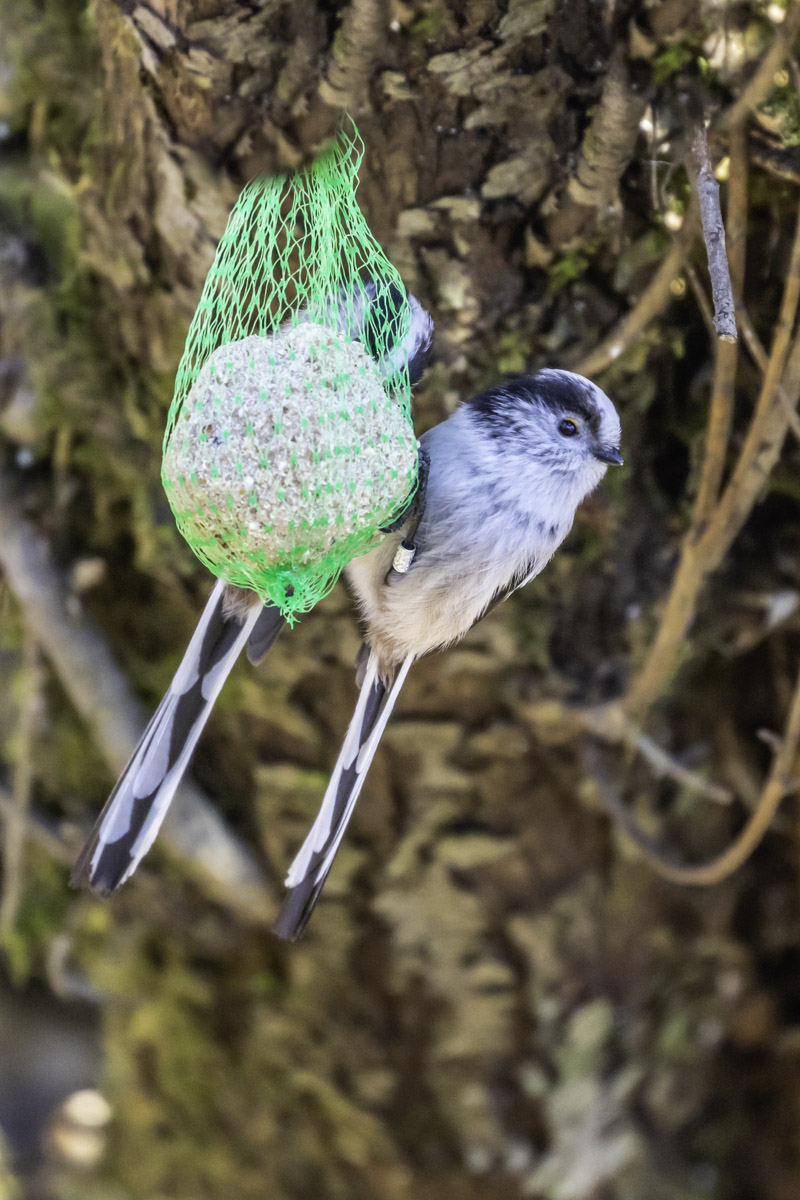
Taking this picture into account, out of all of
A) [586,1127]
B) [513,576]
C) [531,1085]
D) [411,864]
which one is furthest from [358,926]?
[513,576]

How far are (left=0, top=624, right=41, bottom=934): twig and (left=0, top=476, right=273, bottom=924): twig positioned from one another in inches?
2.2

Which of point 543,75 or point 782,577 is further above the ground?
point 543,75

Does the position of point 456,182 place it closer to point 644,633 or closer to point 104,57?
point 104,57

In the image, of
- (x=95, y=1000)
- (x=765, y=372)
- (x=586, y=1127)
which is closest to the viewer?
(x=765, y=372)

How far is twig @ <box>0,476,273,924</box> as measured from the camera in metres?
2.43

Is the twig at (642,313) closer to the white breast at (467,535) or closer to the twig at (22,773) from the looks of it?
the white breast at (467,535)

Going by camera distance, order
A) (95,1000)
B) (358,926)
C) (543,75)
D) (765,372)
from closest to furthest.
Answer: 1. (543,75)
2. (765,372)
3. (358,926)
4. (95,1000)

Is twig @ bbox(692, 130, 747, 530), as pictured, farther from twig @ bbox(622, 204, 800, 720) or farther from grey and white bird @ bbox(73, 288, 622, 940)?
grey and white bird @ bbox(73, 288, 622, 940)

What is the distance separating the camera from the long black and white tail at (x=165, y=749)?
162 centimetres

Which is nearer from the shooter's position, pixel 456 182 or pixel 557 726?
pixel 456 182

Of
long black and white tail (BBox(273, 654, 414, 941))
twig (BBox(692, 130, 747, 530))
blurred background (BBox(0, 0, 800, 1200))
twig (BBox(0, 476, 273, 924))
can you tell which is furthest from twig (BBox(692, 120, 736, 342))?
twig (BBox(0, 476, 273, 924))

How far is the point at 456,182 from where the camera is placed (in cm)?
168

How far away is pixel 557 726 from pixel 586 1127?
3.69 feet

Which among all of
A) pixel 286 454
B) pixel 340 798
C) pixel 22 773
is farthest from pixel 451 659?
pixel 22 773
